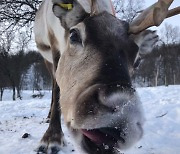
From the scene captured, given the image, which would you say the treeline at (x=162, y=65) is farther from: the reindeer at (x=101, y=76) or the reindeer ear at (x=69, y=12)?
the reindeer at (x=101, y=76)

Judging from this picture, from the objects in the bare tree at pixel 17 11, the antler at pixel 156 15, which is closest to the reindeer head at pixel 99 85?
the antler at pixel 156 15

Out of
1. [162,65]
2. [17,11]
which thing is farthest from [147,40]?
[162,65]

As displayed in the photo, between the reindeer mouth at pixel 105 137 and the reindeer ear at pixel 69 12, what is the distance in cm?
132

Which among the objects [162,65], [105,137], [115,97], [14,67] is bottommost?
[105,137]

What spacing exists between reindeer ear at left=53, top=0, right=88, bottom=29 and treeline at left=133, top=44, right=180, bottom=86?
32319mm

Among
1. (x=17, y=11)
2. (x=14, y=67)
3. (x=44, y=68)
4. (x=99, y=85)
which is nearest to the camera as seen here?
(x=99, y=85)

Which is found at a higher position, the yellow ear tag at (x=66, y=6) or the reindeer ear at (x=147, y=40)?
the yellow ear tag at (x=66, y=6)

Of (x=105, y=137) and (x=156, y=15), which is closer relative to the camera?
(x=105, y=137)

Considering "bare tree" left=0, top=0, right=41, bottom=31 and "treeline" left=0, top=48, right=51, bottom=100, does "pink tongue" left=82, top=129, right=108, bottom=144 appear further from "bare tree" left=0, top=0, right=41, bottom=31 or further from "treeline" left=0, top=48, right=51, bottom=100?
"treeline" left=0, top=48, right=51, bottom=100

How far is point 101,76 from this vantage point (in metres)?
2.46

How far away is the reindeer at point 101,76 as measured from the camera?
2254 millimetres

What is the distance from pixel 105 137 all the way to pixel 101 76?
1.42ft

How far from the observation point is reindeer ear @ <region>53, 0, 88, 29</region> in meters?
3.35

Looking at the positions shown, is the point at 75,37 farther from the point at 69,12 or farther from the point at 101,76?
the point at 101,76
